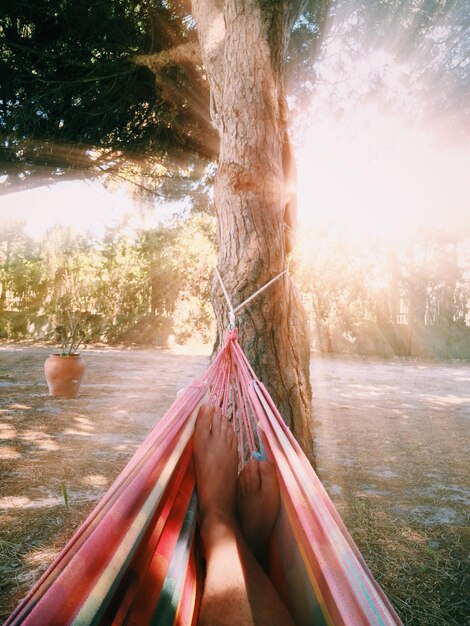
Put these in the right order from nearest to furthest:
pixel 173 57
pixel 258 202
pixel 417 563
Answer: pixel 417 563 < pixel 258 202 < pixel 173 57

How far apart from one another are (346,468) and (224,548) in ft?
4.24

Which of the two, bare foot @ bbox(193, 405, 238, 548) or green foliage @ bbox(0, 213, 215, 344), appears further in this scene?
green foliage @ bbox(0, 213, 215, 344)

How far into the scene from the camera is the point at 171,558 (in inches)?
25.3

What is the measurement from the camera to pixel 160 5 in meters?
2.28

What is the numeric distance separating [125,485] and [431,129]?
3109 millimetres

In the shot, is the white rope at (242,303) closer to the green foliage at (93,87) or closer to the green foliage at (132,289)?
the green foliage at (93,87)

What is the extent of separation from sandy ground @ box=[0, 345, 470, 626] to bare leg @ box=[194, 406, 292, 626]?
1.69 ft

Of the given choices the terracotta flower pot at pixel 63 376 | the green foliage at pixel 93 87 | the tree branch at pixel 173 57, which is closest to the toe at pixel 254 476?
the tree branch at pixel 173 57

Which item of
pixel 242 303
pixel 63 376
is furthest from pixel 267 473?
pixel 63 376

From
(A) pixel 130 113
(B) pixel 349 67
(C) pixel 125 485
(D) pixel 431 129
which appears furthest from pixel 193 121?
(C) pixel 125 485

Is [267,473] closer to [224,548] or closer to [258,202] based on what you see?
[224,548]

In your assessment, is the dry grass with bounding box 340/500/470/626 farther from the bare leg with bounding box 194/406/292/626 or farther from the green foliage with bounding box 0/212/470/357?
the green foliage with bounding box 0/212/470/357

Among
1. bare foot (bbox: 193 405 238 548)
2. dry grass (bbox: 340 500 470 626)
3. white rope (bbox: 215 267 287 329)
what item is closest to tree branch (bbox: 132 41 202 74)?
white rope (bbox: 215 267 287 329)

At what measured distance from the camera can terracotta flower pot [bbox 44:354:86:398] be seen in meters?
3.12
